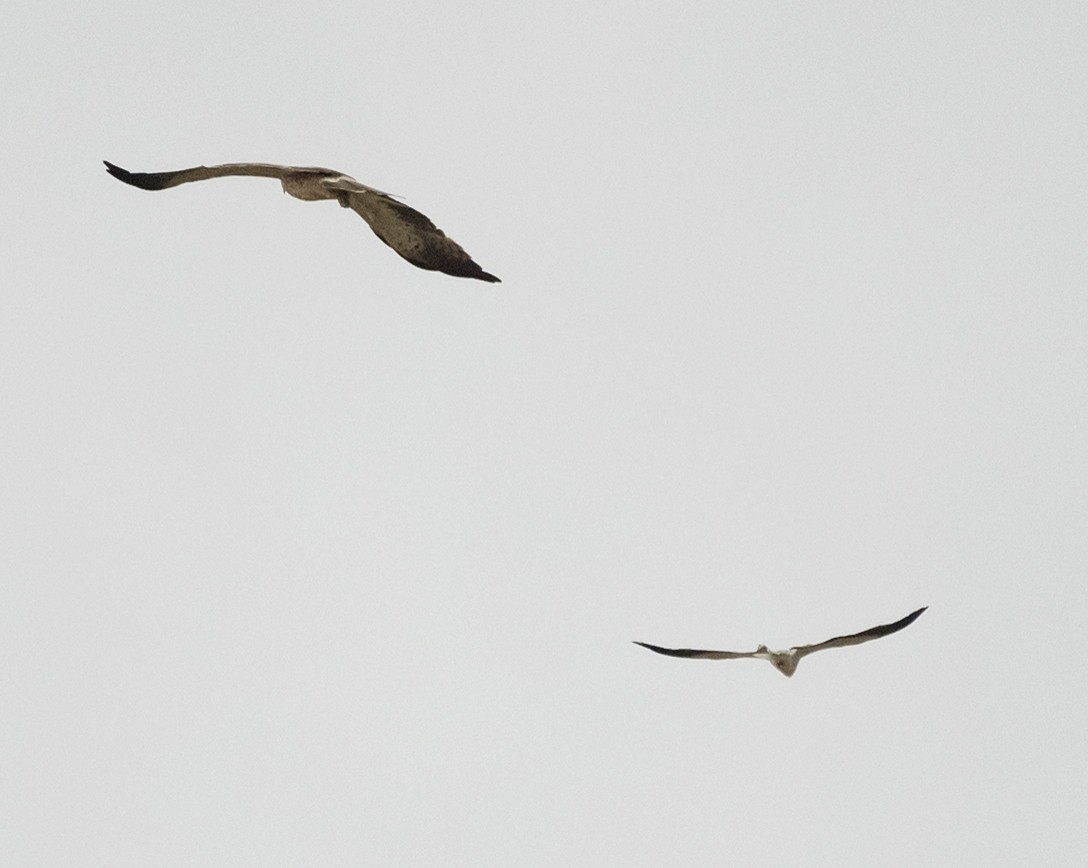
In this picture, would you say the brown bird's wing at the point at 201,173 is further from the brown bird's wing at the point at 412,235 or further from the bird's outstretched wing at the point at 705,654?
the bird's outstretched wing at the point at 705,654

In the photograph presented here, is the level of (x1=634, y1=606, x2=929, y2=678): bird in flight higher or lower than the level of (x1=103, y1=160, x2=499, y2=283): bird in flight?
lower

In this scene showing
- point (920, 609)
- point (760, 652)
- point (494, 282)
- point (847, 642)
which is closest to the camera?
point (494, 282)

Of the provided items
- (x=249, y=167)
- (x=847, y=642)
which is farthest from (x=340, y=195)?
(x=847, y=642)

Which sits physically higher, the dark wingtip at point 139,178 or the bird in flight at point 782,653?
the dark wingtip at point 139,178

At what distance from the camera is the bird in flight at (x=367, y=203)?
32.4 ft

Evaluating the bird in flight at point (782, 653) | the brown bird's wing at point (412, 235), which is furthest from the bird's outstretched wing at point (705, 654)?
the brown bird's wing at point (412, 235)

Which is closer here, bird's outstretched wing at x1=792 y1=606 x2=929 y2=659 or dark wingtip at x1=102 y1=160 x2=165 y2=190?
dark wingtip at x1=102 y1=160 x2=165 y2=190

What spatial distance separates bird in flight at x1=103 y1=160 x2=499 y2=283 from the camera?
9883 mm

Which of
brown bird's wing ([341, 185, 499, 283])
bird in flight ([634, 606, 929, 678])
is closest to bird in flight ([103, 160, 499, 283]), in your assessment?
brown bird's wing ([341, 185, 499, 283])

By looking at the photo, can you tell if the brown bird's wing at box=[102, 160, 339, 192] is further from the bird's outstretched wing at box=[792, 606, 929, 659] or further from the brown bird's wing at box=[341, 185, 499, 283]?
the bird's outstretched wing at box=[792, 606, 929, 659]

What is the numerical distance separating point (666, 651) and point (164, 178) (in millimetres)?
9073

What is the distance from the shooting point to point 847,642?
15.6m

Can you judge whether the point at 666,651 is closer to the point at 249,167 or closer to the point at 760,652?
the point at 760,652

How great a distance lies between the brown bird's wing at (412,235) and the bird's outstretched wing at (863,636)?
25.4ft
